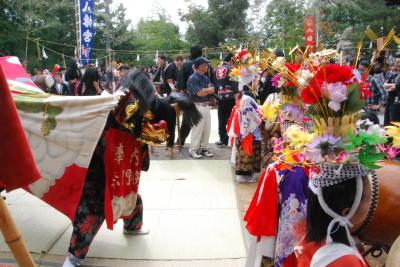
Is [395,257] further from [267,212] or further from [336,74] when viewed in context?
[267,212]

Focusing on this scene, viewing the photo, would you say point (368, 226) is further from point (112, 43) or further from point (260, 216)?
point (112, 43)

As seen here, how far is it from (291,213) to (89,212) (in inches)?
61.1

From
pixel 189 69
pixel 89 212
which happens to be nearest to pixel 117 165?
pixel 89 212

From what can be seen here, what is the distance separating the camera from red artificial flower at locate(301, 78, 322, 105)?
1.64 meters

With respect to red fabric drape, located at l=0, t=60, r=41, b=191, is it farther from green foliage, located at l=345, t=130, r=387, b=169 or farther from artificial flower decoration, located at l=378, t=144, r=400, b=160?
artificial flower decoration, located at l=378, t=144, r=400, b=160

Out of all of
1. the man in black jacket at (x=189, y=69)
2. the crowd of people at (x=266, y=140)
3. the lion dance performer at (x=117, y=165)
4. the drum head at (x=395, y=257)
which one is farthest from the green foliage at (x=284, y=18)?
the drum head at (x=395, y=257)

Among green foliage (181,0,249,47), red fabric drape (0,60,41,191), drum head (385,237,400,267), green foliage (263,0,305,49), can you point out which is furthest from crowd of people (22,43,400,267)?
green foliage (181,0,249,47)

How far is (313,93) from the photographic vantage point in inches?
64.9

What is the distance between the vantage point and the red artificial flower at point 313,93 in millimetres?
1637

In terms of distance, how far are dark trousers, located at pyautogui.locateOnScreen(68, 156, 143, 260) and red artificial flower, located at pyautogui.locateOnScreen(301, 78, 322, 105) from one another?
6.12 ft

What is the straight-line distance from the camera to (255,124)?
478cm

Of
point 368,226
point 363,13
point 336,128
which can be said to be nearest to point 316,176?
point 336,128

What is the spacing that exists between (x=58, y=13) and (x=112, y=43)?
4.49 meters

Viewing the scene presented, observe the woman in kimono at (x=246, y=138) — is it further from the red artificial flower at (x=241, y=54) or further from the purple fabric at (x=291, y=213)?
the purple fabric at (x=291, y=213)
